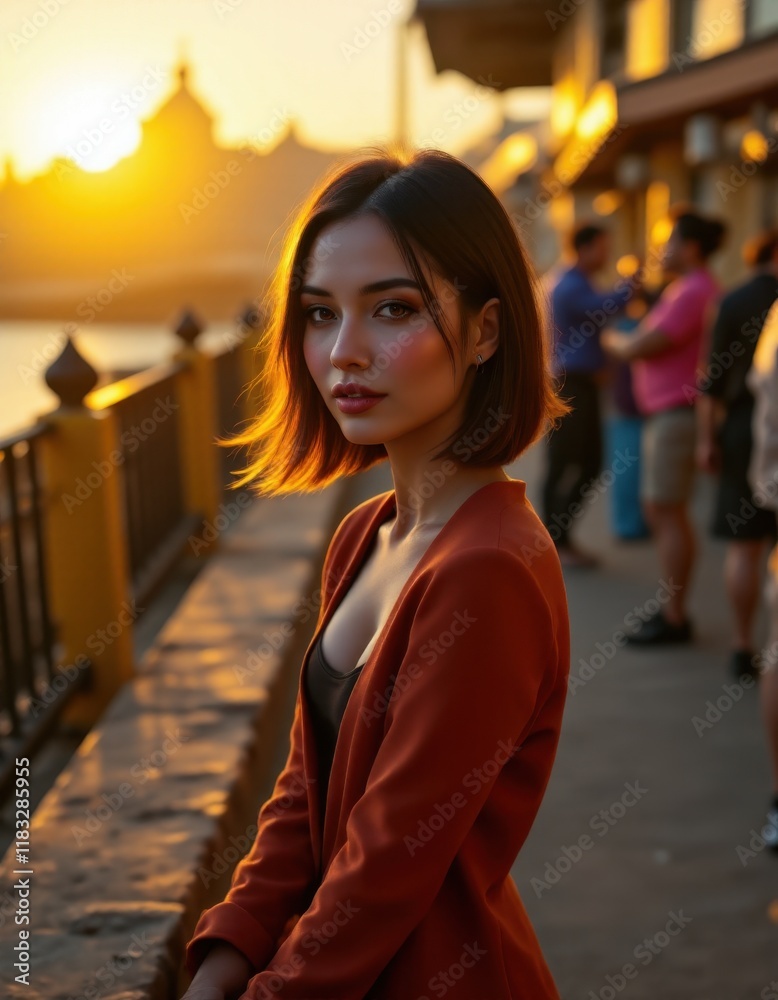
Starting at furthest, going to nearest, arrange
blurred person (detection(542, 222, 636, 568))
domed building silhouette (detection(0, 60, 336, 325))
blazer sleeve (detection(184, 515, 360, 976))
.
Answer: domed building silhouette (detection(0, 60, 336, 325)) < blurred person (detection(542, 222, 636, 568)) < blazer sleeve (detection(184, 515, 360, 976))

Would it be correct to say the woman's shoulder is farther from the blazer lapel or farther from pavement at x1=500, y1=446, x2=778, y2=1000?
pavement at x1=500, y1=446, x2=778, y2=1000

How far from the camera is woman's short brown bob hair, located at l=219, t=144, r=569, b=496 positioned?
132cm

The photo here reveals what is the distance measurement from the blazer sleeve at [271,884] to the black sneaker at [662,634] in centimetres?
369

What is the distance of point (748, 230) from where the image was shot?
9.55 m

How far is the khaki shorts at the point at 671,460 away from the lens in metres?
5.02

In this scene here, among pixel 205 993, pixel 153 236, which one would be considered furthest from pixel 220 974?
pixel 153 236

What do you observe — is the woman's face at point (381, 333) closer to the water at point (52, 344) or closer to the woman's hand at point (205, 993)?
the woman's hand at point (205, 993)

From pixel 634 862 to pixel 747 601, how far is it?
1.62 m

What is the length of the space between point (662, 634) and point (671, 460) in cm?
85

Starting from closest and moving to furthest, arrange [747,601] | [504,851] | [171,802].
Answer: [504,851] → [171,802] → [747,601]

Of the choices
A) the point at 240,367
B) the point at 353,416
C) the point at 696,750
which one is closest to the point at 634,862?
the point at 696,750

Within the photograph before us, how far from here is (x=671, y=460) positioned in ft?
16.5

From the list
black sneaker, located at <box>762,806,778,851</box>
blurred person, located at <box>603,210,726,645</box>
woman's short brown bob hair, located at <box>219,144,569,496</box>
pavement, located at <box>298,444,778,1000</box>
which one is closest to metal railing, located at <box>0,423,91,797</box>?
pavement, located at <box>298,444,778,1000</box>

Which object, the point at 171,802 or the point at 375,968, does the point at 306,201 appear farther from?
the point at 171,802
